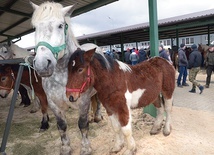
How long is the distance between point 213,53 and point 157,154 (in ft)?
22.5

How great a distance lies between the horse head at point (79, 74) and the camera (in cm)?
236

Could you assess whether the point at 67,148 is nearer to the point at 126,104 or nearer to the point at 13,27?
the point at 126,104

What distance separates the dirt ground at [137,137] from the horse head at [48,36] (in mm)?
1750

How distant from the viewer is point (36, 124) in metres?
4.79

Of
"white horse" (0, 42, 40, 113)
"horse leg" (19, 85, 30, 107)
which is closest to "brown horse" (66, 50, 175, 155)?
"white horse" (0, 42, 40, 113)

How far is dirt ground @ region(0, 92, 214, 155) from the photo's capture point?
3.17m

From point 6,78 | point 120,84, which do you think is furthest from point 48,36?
point 6,78

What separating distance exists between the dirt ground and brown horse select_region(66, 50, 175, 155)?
0.27m

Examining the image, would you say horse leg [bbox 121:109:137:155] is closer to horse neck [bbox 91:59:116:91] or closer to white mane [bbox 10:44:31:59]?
horse neck [bbox 91:59:116:91]

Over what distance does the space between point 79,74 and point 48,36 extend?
559 millimetres

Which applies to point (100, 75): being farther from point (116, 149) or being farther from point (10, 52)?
point (10, 52)

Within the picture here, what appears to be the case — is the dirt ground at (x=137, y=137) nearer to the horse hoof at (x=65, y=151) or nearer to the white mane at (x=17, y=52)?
the horse hoof at (x=65, y=151)

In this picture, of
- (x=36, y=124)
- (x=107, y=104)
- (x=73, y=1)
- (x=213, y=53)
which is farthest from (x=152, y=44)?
(x=213, y=53)

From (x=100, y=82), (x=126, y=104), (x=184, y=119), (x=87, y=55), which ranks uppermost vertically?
(x=87, y=55)
